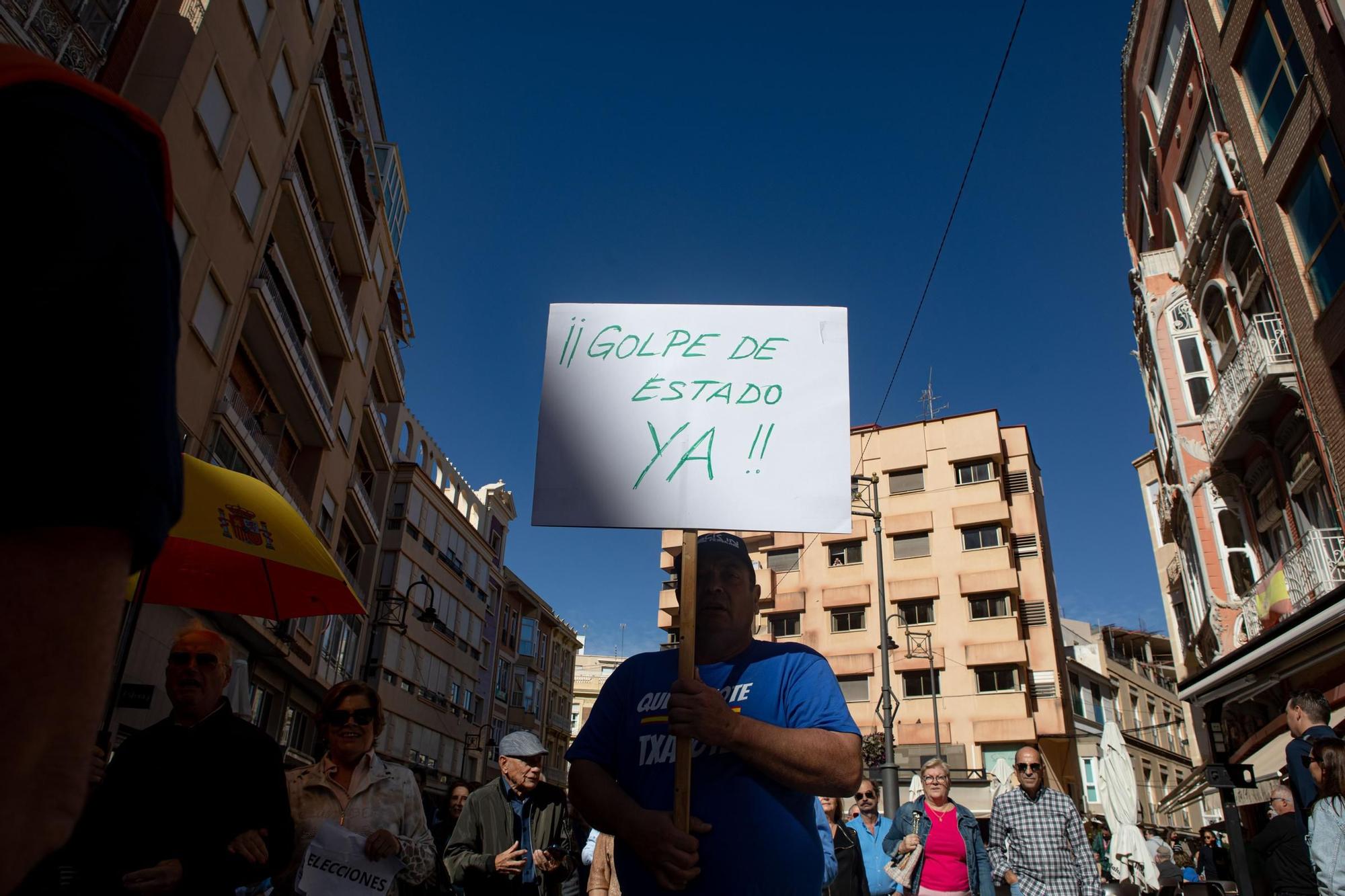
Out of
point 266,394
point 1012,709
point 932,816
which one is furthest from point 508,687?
point 932,816

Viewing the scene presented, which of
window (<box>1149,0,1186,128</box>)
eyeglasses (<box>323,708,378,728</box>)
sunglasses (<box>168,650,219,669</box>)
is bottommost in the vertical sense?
eyeglasses (<box>323,708,378,728</box>)

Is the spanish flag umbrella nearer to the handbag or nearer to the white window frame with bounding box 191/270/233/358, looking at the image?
the handbag

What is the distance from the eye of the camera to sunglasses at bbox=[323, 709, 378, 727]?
4.31 metres

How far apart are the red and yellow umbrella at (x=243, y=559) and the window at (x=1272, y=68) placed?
15.4m

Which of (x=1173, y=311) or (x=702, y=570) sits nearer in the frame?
(x=702, y=570)

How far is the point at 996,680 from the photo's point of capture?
123ft

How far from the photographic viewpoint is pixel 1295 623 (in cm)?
1321

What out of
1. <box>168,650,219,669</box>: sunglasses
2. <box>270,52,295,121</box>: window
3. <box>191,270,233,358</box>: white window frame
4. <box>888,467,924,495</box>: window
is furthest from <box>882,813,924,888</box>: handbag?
<box>888,467,924,495</box>: window

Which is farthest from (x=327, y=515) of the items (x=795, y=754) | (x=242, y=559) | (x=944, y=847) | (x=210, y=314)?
(x=795, y=754)

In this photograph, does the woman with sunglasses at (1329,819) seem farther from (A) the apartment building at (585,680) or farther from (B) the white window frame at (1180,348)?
(A) the apartment building at (585,680)

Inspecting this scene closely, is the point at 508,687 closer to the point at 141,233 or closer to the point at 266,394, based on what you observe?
the point at 266,394

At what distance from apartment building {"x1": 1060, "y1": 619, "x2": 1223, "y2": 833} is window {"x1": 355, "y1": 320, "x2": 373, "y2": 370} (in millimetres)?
32939

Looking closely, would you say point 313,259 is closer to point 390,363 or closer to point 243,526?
point 390,363

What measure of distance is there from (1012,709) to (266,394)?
30.3 m
